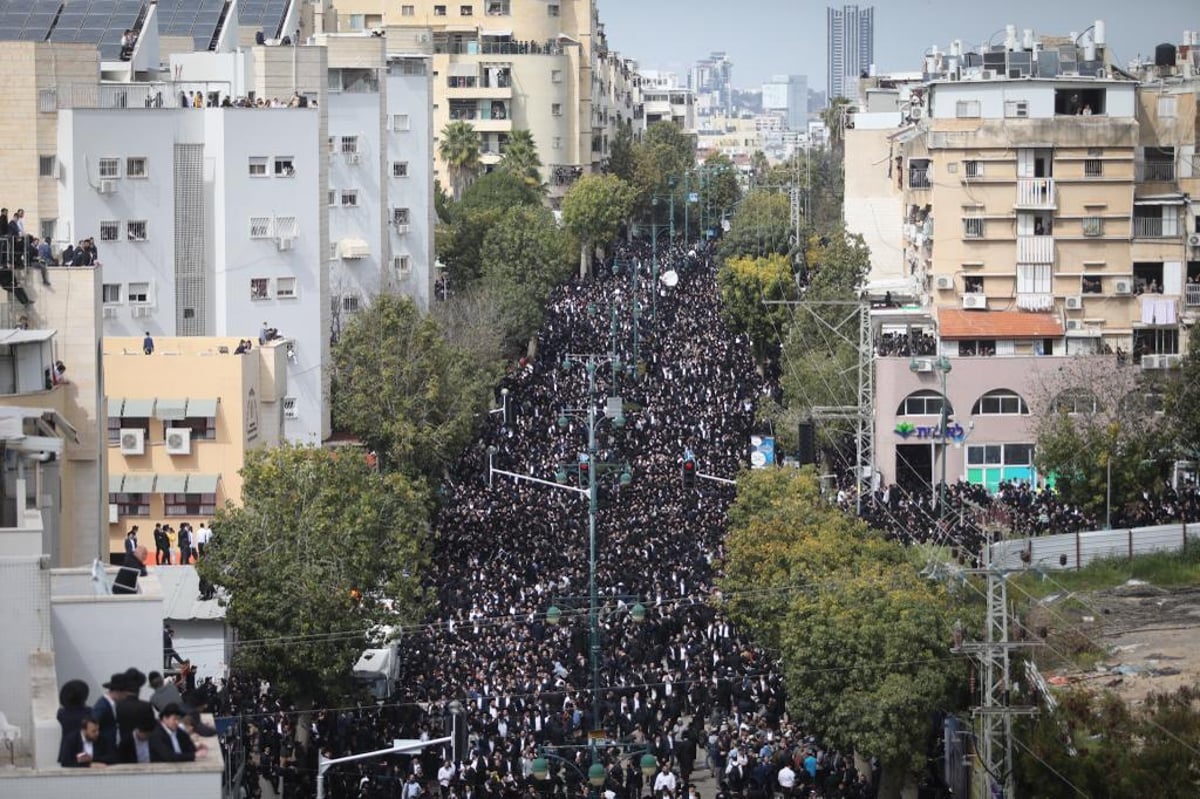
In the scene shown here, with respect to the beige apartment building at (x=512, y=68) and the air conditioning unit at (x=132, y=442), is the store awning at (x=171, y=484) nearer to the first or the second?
the air conditioning unit at (x=132, y=442)

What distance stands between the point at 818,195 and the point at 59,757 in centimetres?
11974

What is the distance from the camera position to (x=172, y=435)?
172 feet

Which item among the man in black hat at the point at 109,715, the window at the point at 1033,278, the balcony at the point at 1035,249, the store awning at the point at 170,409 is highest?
the balcony at the point at 1035,249

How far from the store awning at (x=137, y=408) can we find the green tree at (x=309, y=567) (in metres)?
8.72

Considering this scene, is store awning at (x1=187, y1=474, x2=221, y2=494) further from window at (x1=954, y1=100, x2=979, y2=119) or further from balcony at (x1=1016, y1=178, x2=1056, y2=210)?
window at (x1=954, y1=100, x2=979, y2=119)

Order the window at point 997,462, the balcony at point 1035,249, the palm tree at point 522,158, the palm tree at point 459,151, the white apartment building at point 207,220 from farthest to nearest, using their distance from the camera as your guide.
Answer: the palm tree at point 522,158
the palm tree at point 459,151
the balcony at point 1035,249
the window at point 997,462
the white apartment building at point 207,220

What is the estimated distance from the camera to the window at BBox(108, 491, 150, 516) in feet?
173

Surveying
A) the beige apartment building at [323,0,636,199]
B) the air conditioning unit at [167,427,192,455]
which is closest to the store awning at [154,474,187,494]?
the air conditioning unit at [167,427,192,455]

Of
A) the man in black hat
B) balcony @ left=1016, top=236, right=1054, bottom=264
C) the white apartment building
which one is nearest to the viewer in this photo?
the man in black hat

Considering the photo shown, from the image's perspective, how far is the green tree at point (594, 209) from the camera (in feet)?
397

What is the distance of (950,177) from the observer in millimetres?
76000

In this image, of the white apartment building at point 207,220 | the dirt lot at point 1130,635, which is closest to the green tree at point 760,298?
the white apartment building at point 207,220

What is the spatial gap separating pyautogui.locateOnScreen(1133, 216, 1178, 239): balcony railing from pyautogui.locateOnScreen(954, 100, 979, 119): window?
580cm

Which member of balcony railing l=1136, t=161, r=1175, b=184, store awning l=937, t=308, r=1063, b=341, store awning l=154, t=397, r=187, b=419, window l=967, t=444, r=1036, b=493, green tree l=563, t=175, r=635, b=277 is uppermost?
green tree l=563, t=175, r=635, b=277
